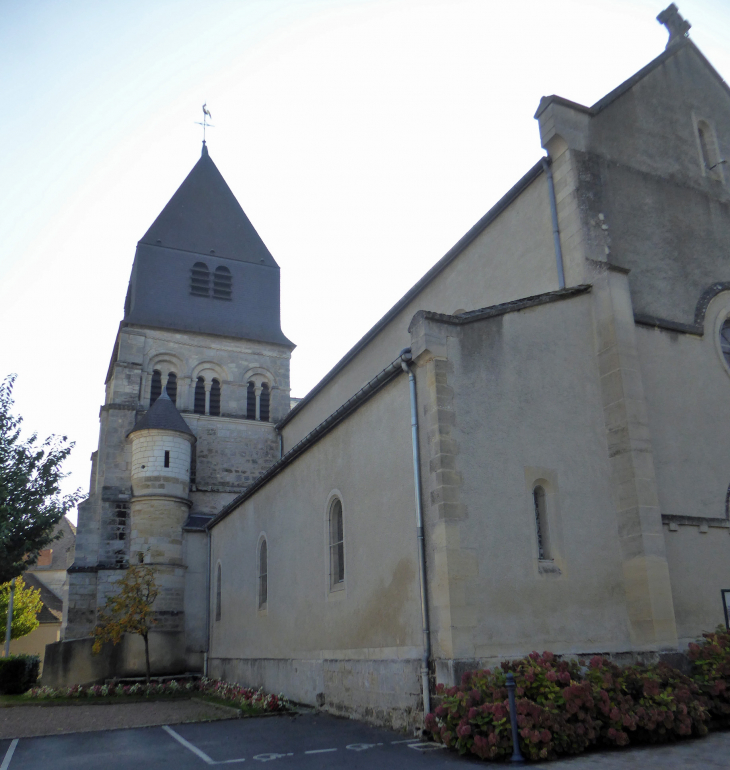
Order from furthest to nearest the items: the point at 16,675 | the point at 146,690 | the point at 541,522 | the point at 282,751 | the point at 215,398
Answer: the point at 215,398
the point at 16,675
the point at 146,690
the point at 541,522
the point at 282,751

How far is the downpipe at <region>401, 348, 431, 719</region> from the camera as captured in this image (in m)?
8.38

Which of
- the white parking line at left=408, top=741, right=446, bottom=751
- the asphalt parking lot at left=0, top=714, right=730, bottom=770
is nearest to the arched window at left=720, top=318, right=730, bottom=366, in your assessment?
the asphalt parking lot at left=0, top=714, right=730, bottom=770

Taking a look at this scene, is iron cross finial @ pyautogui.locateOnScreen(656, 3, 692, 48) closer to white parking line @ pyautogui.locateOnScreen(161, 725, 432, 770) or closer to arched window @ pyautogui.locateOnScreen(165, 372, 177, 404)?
white parking line @ pyautogui.locateOnScreen(161, 725, 432, 770)

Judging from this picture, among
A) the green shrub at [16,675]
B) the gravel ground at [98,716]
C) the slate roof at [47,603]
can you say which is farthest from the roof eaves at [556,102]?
the slate roof at [47,603]

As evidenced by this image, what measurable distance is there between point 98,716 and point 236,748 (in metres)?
6.15

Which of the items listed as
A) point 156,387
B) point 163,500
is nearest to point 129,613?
point 163,500

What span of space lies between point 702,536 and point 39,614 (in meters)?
37.8

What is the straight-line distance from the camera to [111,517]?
2273cm

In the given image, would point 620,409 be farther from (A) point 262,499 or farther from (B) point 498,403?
(A) point 262,499

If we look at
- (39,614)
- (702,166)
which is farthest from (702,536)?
(39,614)

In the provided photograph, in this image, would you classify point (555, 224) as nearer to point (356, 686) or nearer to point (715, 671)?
point (715, 671)

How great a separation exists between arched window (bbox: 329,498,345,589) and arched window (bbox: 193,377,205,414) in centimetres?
1542

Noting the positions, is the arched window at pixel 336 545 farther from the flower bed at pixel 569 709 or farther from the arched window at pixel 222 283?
the arched window at pixel 222 283

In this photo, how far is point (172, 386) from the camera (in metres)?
26.6
